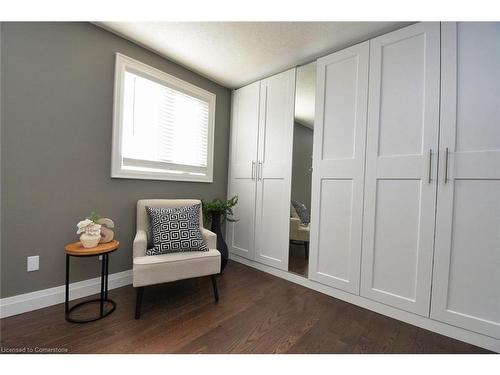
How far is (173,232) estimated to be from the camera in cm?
185

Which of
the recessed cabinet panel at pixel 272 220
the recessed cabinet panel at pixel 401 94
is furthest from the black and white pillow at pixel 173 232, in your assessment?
the recessed cabinet panel at pixel 401 94

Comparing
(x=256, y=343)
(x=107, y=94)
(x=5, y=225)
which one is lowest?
(x=256, y=343)

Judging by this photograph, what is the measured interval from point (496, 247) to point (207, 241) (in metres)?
2.09

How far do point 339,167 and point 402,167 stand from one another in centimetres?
49

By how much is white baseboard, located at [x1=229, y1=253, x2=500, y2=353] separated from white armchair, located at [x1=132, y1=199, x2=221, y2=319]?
939mm

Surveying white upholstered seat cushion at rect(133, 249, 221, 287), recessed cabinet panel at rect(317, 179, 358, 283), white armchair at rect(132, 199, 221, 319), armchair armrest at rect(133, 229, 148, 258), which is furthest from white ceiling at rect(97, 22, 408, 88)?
white upholstered seat cushion at rect(133, 249, 221, 287)

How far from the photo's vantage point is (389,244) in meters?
1.76

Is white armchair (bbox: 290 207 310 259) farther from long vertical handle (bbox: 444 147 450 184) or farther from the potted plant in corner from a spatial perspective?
long vertical handle (bbox: 444 147 450 184)

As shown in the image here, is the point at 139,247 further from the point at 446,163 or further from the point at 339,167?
the point at 446,163

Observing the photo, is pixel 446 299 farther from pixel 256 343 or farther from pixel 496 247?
pixel 256 343

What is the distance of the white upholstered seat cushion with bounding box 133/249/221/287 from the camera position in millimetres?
1589

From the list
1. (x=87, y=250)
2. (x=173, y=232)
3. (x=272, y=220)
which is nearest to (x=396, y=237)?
(x=272, y=220)
